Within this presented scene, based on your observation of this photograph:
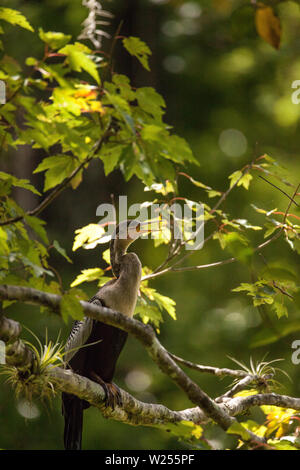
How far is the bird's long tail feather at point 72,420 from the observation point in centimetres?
296

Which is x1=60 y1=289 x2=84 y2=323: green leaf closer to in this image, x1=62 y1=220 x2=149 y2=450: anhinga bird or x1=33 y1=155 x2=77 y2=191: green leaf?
x1=33 y1=155 x2=77 y2=191: green leaf

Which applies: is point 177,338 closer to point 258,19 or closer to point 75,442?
point 75,442

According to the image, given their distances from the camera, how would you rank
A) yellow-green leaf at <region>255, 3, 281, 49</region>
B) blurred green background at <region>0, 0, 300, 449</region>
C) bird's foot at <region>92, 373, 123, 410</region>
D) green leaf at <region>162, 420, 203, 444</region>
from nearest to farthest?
yellow-green leaf at <region>255, 3, 281, 49</region> < green leaf at <region>162, 420, 203, 444</region> < bird's foot at <region>92, 373, 123, 410</region> < blurred green background at <region>0, 0, 300, 449</region>

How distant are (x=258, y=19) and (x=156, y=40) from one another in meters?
6.19

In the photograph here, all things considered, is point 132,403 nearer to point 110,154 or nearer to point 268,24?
point 110,154

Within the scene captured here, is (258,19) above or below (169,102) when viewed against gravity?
below

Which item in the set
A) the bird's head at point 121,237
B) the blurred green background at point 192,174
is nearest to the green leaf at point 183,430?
the bird's head at point 121,237

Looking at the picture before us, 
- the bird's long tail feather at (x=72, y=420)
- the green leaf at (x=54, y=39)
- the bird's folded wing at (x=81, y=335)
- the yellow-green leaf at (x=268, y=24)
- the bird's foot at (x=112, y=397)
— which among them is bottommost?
the bird's long tail feather at (x=72, y=420)

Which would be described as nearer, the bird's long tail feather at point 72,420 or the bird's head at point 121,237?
the bird's long tail feather at point 72,420

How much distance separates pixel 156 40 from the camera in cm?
700

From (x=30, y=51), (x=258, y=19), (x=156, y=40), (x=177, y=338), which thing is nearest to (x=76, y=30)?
(x=30, y=51)

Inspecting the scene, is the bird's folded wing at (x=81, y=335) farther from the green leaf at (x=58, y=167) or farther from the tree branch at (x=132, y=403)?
the green leaf at (x=58, y=167)

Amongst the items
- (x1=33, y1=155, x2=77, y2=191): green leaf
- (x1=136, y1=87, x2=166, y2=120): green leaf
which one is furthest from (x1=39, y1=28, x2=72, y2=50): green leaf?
(x1=33, y1=155, x2=77, y2=191): green leaf

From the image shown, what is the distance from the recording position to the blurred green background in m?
5.80
